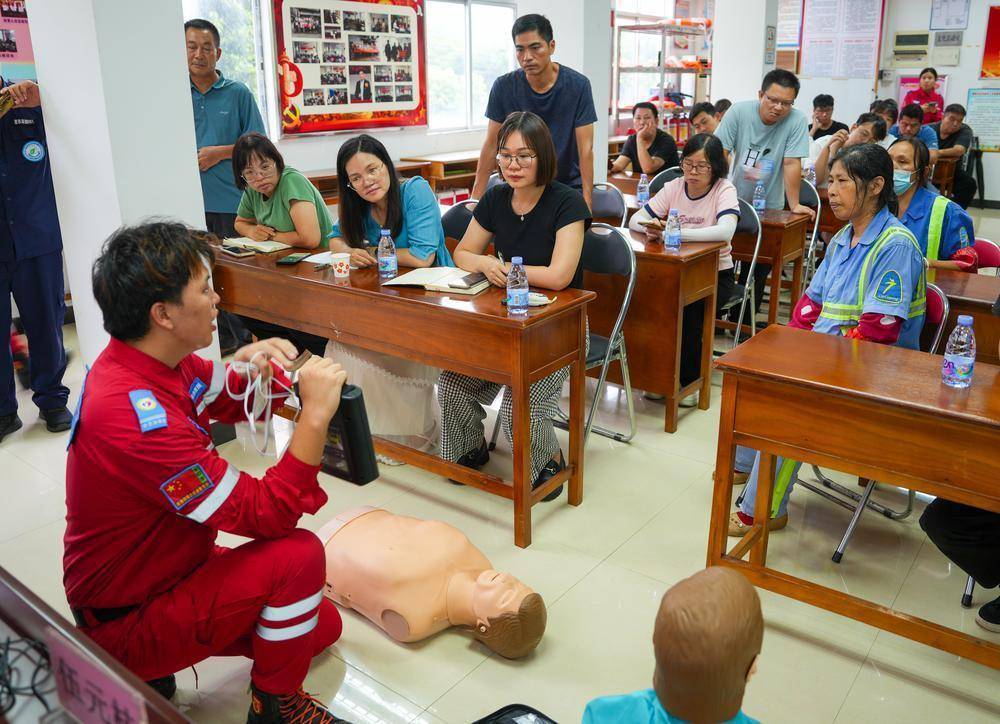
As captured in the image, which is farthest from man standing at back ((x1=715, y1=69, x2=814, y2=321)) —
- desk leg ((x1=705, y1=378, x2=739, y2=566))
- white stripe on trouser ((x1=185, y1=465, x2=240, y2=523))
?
white stripe on trouser ((x1=185, y1=465, x2=240, y2=523))

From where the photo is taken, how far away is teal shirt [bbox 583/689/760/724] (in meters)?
1.19

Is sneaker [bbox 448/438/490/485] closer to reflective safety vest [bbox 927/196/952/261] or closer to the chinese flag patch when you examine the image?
the chinese flag patch

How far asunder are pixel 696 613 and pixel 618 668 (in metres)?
1.09

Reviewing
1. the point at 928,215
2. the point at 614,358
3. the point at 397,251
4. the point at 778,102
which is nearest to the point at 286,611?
the point at 397,251

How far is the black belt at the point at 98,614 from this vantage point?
1680 mm

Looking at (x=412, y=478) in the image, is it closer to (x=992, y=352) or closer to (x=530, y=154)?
(x=530, y=154)

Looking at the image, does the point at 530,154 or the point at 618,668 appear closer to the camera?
the point at 618,668

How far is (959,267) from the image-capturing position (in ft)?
10.6

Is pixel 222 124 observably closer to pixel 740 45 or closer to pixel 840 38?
pixel 740 45

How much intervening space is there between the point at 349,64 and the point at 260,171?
3644mm

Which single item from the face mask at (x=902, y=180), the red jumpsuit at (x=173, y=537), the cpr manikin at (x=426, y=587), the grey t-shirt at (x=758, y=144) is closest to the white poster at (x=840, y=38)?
the grey t-shirt at (x=758, y=144)

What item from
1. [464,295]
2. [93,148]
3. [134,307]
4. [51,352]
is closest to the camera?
[134,307]

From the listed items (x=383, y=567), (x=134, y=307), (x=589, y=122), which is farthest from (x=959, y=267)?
(x=134, y=307)

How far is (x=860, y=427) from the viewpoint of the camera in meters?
1.97
